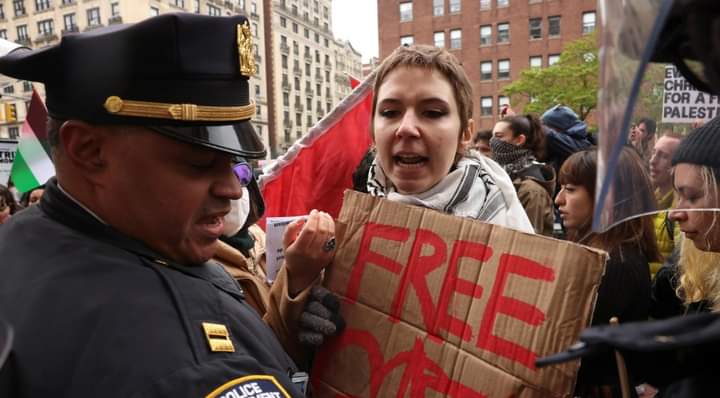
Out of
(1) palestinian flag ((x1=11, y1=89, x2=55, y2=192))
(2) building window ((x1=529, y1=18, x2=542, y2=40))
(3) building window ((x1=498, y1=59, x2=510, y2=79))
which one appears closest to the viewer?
(1) palestinian flag ((x1=11, y1=89, x2=55, y2=192))

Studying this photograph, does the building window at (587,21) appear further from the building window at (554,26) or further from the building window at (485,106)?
the building window at (485,106)

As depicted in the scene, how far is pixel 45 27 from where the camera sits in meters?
47.4

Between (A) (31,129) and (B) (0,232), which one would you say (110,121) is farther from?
(A) (31,129)

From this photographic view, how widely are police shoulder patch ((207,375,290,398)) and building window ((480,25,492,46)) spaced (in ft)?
141

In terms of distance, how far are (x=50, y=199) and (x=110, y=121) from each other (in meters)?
0.25

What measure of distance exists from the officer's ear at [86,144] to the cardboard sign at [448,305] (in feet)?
2.55

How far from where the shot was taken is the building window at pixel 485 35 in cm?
4075

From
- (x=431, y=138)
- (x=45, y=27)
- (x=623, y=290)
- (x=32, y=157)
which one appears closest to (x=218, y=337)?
(x=431, y=138)

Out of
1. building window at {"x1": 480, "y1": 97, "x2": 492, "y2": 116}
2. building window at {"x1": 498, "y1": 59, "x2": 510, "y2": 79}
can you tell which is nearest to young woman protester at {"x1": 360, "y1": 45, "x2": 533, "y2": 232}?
building window at {"x1": 480, "y1": 97, "x2": 492, "y2": 116}

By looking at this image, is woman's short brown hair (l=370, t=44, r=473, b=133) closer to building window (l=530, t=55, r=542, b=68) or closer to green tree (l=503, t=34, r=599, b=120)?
green tree (l=503, t=34, r=599, b=120)

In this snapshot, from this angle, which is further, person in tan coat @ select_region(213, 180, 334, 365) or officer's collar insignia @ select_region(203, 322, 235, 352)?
person in tan coat @ select_region(213, 180, 334, 365)

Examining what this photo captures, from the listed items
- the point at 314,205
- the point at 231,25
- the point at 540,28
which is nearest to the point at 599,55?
the point at 231,25

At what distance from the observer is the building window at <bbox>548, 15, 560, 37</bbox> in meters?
38.6

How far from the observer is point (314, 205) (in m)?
2.76
